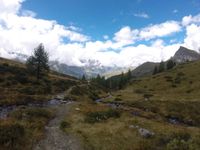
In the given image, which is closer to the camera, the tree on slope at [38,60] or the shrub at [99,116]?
the shrub at [99,116]

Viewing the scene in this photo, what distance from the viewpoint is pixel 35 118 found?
25812 millimetres

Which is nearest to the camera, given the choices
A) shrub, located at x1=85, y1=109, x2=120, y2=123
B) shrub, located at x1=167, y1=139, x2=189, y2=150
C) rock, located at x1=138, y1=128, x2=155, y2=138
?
shrub, located at x1=167, y1=139, x2=189, y2=150

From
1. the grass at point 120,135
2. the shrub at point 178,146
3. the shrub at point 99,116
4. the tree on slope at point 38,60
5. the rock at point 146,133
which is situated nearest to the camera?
the shrub at point 178,146

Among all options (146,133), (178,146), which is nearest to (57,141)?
(146,133)

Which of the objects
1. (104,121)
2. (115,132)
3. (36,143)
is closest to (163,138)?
(115,132)

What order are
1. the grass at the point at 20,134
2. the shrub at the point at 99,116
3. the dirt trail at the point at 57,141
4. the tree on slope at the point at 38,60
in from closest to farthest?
the grass at the point at 20,134 → the dirt trail at the point at 57,141 → the shrub at the point at 99,116 → the tree on slope at the point at 38,60

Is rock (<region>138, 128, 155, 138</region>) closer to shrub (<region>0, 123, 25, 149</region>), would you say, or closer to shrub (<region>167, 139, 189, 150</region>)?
shrub (<region>167, 139, 189, 150</region>)

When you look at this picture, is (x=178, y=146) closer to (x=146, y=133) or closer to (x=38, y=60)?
(x=146, y=133)

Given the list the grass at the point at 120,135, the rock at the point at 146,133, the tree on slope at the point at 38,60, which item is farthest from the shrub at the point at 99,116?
the tree on slope at the point at 38,60

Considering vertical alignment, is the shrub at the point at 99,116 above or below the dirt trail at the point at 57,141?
above

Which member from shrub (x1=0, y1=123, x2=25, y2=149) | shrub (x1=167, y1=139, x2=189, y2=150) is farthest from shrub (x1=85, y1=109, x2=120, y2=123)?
shrub (x1=167, y1=139, x2=189, y2=150)

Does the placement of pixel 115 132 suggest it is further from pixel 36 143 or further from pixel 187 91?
pixel 187 91

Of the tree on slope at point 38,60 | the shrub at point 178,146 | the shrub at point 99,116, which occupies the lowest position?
the shrub at point 178,146

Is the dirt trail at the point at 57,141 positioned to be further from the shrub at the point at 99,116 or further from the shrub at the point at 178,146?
the shrub at the point at 178,146
